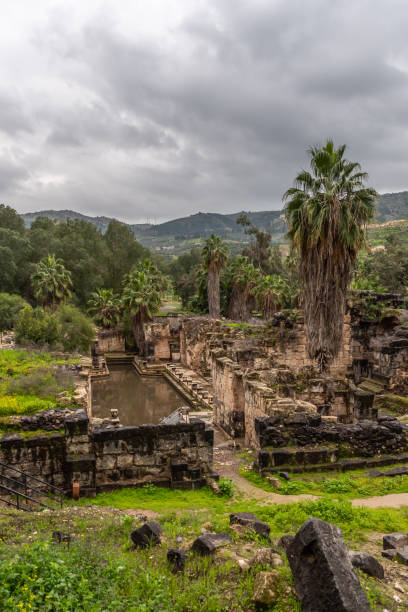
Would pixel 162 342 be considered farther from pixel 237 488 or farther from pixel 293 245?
pixel 237 488

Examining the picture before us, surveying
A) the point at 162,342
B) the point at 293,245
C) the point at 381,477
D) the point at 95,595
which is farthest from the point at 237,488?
the point at 162,342

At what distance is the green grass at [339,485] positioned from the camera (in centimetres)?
776

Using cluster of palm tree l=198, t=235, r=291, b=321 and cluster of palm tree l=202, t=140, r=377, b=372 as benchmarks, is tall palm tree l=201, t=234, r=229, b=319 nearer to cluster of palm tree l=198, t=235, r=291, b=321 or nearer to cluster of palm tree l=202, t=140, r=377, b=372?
cluster of palm tree l=198, t=235, r=291, b=321

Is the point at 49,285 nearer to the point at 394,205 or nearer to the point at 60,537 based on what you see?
the point at 60,537

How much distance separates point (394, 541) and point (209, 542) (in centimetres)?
267

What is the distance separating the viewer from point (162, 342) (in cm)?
3725

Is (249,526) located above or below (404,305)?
below

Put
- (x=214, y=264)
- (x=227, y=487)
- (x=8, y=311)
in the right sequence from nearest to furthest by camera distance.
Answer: (x=227, y=487) → (x=8, y=311) → (x=214, y=264)

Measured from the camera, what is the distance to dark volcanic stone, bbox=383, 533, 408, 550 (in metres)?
5.21

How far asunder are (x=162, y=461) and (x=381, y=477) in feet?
15.8

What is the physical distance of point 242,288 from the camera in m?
41.3

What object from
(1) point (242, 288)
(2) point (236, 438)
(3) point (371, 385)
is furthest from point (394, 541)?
(1) point (242, 288)

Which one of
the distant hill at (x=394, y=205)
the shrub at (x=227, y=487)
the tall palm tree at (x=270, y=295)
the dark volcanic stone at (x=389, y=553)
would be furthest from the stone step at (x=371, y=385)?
the distant hill at (x=394, y=205)

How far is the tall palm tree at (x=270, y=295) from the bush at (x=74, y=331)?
1526cm
